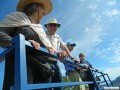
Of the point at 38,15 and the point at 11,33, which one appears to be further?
the point at 38,15

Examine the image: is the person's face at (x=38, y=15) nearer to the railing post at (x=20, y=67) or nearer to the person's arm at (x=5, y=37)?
the person's arm at (x=5, y=37)

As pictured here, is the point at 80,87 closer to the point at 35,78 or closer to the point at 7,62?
the point at 35,78

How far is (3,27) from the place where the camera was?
2166mm

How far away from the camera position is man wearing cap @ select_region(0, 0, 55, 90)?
204 centimetres

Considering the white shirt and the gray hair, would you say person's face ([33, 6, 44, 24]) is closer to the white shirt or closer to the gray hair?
the gray hair

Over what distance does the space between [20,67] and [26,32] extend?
2.60 feet

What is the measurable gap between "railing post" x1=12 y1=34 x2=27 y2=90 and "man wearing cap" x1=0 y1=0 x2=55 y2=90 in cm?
25

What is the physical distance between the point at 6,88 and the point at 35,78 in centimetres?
46

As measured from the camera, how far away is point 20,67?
151cm

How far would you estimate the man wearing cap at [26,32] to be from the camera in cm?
204

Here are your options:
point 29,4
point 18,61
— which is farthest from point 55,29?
point 18,61

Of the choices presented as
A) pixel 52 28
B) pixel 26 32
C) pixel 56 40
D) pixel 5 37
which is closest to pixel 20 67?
pixel 5 37

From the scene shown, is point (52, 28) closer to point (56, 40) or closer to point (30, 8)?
point (56, 40)

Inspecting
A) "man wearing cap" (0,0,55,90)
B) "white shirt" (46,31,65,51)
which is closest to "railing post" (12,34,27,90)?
"man wearing cap" (0,0,55,90)
